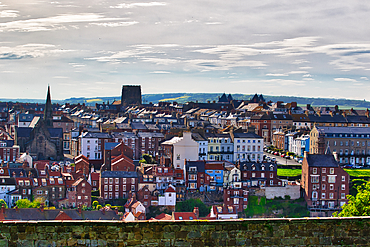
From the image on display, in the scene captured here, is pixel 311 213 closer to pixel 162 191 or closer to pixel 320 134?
pixel 162 191

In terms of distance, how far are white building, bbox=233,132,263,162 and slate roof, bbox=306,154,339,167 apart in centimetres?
1456

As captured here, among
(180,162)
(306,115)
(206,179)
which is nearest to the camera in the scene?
(206,179)

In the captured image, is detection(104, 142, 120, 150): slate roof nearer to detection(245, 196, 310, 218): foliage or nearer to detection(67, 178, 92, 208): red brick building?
detection(67, 178, 92, 208): red brick building

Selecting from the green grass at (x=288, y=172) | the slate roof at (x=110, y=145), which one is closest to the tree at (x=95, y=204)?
the slate roof at (x=110, y=145)

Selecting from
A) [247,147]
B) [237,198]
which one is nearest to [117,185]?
[237,198]

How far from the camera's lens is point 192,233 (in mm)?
8164

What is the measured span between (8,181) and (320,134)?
48616mm

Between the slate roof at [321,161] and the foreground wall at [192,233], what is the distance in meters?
53.2

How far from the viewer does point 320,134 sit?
254 feet

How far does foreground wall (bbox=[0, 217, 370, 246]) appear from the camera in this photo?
7945 millimetres

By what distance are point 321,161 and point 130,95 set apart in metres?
125

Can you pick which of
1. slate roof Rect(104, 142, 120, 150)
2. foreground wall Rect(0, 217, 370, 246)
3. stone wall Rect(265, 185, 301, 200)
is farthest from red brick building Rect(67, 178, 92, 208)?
foreground wall Rect(0, 217, 370, 246)

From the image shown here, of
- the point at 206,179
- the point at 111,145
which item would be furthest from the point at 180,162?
the point at 111,145

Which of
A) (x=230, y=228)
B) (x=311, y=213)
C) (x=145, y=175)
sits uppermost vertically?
(x=230, y=228)
